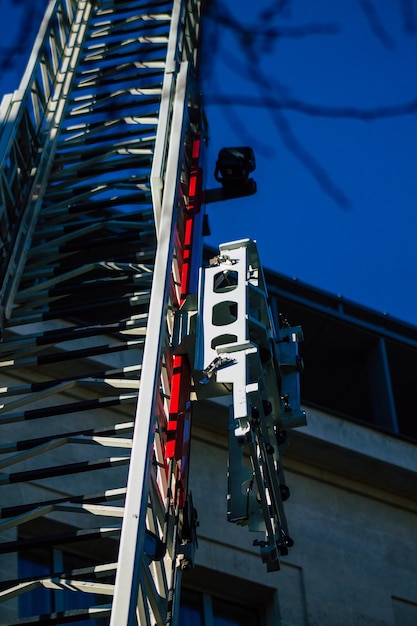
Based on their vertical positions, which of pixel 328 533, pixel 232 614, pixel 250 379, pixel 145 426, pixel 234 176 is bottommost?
pixel 145 426

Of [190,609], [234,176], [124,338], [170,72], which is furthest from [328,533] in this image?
[170,72]

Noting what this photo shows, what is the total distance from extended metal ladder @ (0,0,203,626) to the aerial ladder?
3 centimetres

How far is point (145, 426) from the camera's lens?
10.6 metres

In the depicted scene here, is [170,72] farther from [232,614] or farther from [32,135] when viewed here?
[232,614]

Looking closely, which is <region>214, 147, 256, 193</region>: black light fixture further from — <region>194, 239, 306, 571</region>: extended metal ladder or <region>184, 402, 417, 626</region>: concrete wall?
<region>184, 402, 417, 626</region>: concrete wall

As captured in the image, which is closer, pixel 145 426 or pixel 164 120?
pixel 145 426

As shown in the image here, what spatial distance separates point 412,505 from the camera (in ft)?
63.5

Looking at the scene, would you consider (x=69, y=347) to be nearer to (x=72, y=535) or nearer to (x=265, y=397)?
(x=265, y=397)

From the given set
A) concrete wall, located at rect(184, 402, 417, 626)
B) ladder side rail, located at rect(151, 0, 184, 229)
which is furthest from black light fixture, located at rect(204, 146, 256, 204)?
concrete wall, located at rect(184, 402, 417, 626)

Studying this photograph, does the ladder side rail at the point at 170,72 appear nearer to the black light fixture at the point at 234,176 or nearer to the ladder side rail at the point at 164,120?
the ladder side rail at the point at 164,120

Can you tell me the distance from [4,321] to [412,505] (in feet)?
26.4

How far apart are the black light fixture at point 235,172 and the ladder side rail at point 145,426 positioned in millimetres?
1820

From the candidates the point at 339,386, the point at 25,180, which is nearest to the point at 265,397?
the point at 25,180

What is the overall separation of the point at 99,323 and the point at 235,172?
98.3 inches
